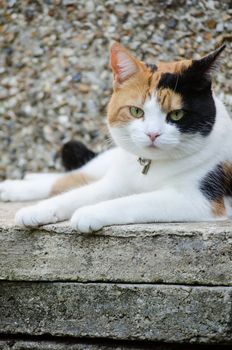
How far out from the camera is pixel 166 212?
239 centimetres

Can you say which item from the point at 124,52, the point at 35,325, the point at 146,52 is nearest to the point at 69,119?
the point at 146,52

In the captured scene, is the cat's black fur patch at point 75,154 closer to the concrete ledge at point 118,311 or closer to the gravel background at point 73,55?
the gravel background at point 73,55

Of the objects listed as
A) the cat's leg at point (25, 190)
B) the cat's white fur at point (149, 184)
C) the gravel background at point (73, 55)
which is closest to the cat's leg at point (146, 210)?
the cat's white fur at point (149, 184)

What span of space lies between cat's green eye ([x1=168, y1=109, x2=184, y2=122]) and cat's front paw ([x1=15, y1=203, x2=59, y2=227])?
533 millimetres

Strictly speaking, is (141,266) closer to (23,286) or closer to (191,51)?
(23,286)

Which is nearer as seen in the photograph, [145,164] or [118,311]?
[118,311]

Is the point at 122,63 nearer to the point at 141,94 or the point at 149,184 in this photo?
the point at 141,94

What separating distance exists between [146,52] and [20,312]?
1.89 m

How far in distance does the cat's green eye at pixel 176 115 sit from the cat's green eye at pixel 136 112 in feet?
0.33

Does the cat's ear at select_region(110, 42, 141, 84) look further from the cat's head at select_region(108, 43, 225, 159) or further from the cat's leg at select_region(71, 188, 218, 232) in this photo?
the cat's leg at select_region(71, 188, 218, 232)

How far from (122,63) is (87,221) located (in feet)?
2.02

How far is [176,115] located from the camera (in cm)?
241

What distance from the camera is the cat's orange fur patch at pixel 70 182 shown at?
3.09 m

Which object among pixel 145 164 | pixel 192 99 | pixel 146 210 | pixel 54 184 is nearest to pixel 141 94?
pixel 192 99
